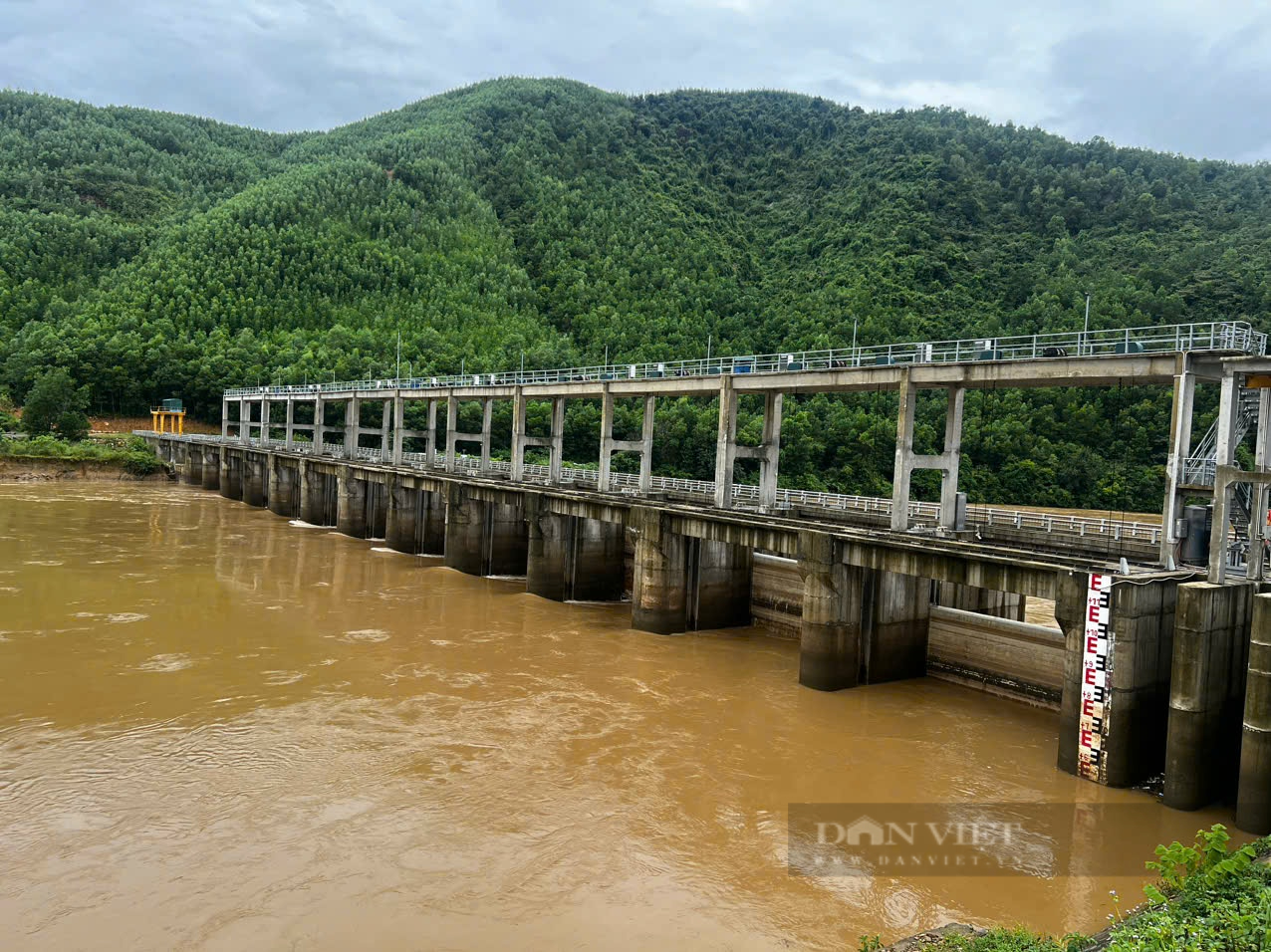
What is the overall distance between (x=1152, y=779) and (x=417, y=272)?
5422 inches

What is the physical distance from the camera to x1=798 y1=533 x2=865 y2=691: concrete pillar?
1011 inches

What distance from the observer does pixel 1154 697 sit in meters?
18.8

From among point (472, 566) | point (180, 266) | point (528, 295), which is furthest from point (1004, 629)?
point (180, 266)

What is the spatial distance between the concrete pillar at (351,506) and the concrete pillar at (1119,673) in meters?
47.1

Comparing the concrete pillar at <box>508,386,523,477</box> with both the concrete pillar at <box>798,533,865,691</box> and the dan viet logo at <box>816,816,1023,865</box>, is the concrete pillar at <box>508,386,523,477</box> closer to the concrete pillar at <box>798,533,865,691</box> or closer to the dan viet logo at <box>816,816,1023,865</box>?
the concrete pillar at <box>798,533,865,691</box>

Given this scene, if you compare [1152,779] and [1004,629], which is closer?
[1152,779]

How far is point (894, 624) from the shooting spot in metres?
27.2

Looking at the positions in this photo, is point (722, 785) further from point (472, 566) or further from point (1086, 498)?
point (1086, 498)

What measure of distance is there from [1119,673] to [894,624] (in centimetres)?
920

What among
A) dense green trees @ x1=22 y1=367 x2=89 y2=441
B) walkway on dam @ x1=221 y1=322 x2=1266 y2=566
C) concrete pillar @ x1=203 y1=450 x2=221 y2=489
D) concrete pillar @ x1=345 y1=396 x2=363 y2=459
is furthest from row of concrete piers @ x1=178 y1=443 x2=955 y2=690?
dense green trees @ x1=22 y1=367 x2=89 y2=441

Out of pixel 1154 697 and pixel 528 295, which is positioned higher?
pixel 528 295

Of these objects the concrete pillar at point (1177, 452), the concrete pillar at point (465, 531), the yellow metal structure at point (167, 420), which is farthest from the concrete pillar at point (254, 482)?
the concrete pillar at point (1177, 452)

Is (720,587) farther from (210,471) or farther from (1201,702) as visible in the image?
(210,471)

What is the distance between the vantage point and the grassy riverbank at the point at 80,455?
84.0 meters
